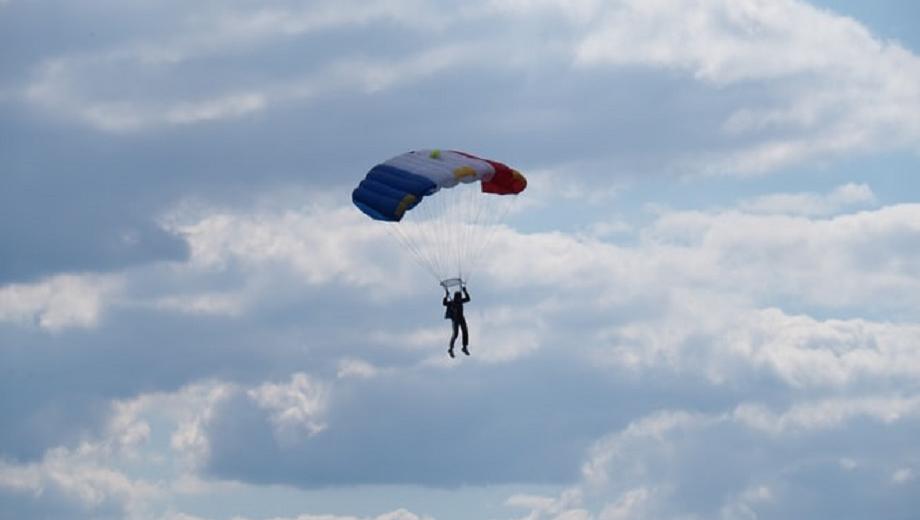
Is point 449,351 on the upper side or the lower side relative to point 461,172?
lower

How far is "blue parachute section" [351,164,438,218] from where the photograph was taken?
100812 mm

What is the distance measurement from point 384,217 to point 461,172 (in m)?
4.23

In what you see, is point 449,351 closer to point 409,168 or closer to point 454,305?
point 454,305

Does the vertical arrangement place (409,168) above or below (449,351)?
above

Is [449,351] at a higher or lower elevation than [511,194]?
lower

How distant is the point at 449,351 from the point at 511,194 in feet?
28.5

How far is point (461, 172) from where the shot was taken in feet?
336

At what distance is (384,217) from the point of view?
10112 centimetres

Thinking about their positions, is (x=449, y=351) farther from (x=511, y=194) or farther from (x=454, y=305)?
(x=511, y=194)

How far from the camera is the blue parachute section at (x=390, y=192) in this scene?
101 meters

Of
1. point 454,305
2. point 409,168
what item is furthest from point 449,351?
point 409,168

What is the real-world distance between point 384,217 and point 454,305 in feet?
17.2

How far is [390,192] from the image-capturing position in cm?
10175

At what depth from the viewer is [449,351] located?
336ft
